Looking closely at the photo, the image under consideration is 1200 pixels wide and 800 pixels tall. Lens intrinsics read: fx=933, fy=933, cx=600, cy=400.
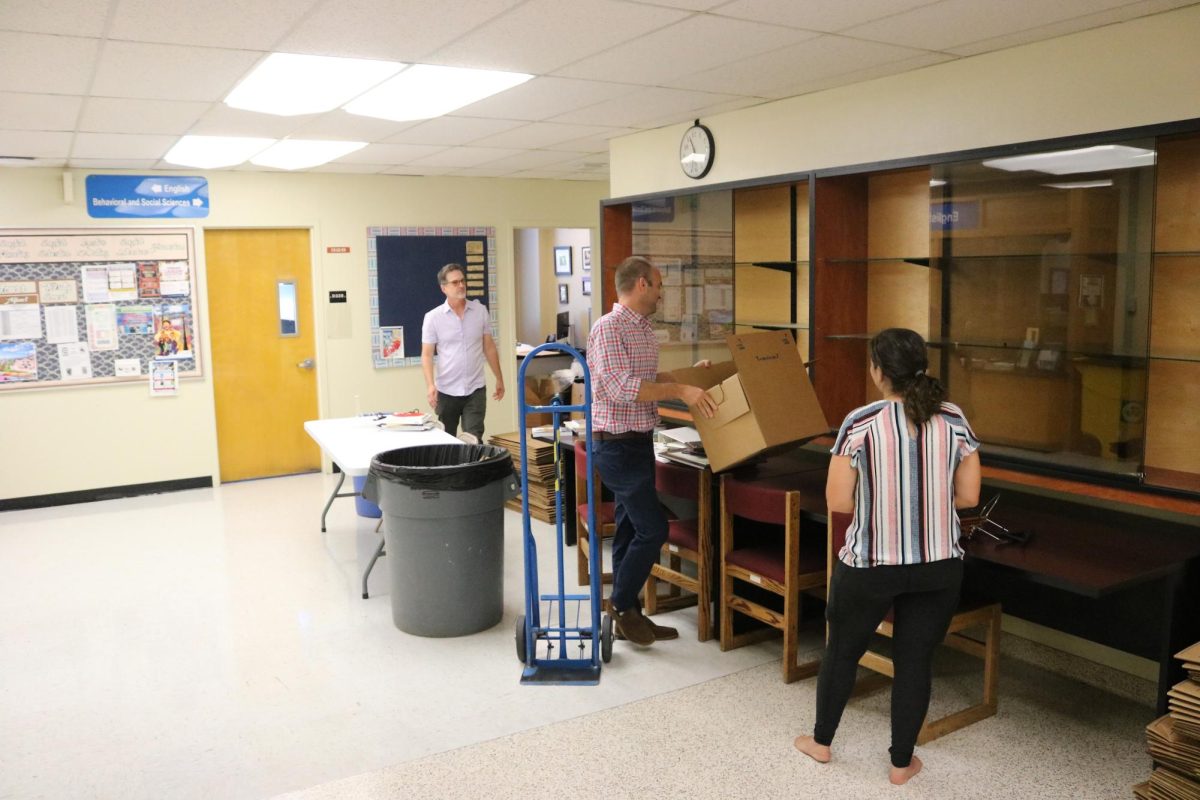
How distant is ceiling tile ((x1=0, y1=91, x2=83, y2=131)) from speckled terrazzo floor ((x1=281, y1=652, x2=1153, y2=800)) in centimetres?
337

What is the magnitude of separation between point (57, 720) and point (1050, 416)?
3988mm

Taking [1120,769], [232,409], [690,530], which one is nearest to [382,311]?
[232,409]

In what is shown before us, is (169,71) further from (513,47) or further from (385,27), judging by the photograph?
(513,47)

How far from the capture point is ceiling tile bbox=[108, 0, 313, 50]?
9.66 feet

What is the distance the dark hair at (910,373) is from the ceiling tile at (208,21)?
2094 millimetres

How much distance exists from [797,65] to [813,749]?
2723 millimetres

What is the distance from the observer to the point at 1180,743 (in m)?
2.71

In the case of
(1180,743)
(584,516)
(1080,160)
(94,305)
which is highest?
(1080,160)

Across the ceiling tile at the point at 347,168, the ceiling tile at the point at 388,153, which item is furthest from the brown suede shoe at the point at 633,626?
the ceiling tile at the point at 347,168

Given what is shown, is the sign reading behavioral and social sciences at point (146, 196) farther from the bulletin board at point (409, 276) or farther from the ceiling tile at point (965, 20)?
the ceiling tile at point (965, 20)

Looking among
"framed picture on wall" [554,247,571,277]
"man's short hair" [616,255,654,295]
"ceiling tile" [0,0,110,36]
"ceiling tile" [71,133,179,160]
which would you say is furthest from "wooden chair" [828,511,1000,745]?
"framed picture on wall" [554,247,571,277]

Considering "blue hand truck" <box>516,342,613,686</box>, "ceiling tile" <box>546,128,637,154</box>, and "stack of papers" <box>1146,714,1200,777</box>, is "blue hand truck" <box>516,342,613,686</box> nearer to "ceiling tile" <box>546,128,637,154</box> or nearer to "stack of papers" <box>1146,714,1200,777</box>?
"stack of papers" <box>1146,714,1200,777</box>

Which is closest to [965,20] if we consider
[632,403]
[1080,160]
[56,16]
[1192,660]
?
[1080,160]

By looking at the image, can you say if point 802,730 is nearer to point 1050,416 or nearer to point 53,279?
point 1050,416
